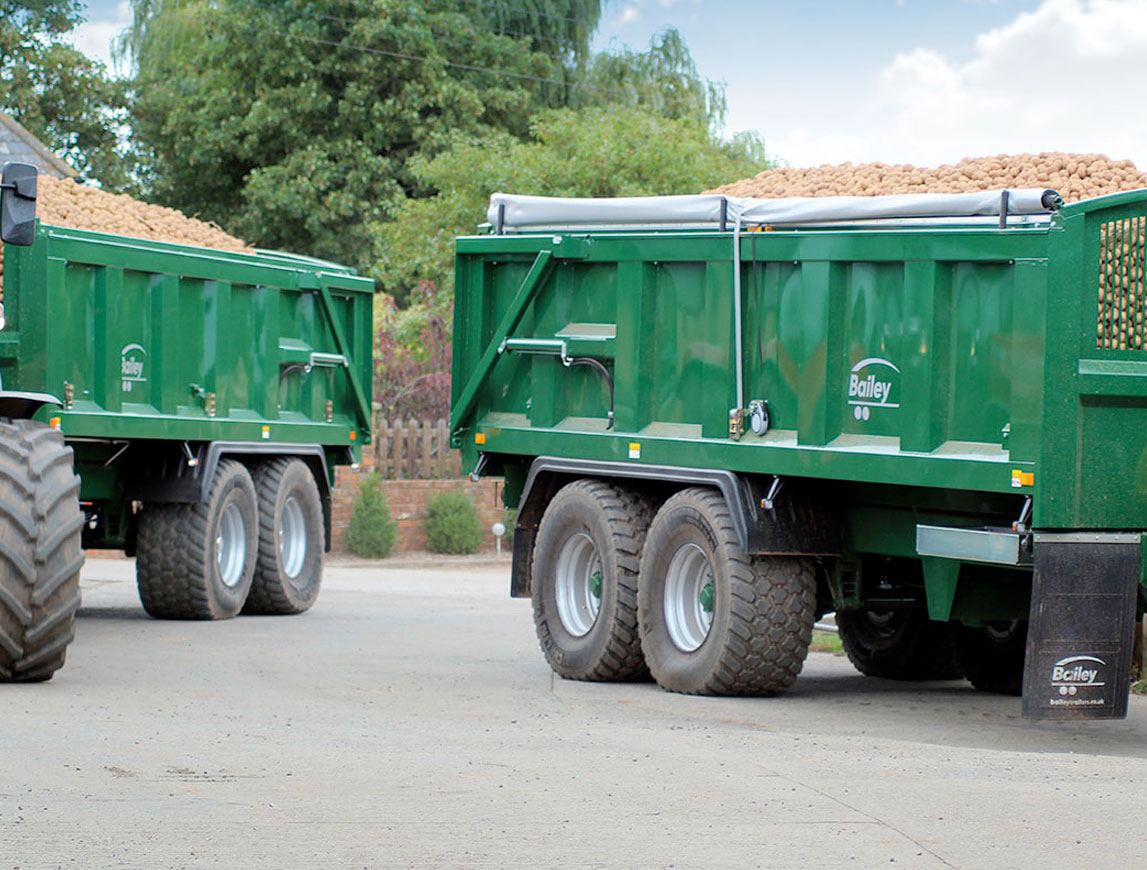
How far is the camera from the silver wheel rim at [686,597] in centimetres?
1188

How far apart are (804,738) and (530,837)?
313 centimetres

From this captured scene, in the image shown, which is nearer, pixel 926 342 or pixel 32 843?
pixel 32 843

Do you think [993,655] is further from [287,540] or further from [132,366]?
[287,540]

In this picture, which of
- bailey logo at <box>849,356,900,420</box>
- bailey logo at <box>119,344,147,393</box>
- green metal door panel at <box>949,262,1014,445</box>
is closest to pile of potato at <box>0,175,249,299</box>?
bailey logo at <box>119,344,147,393</box>

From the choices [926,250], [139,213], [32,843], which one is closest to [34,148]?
[139,213]

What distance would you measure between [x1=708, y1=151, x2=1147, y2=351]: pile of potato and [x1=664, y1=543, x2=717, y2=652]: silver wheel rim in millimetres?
2541

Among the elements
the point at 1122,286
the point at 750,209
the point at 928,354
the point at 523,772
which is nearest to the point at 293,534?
the point at 750,209

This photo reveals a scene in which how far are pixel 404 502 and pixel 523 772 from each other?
17.2 meters

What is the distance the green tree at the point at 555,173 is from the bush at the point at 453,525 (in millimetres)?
5373

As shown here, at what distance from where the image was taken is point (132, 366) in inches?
604

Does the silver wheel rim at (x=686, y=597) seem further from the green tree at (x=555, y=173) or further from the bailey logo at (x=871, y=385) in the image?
the green tree at (x=555, y=173)

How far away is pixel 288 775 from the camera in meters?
8.24

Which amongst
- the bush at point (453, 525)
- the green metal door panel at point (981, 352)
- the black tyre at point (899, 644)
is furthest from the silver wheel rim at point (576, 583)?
the bush at point (453, 525)

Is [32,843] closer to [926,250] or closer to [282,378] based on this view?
[926,250]
